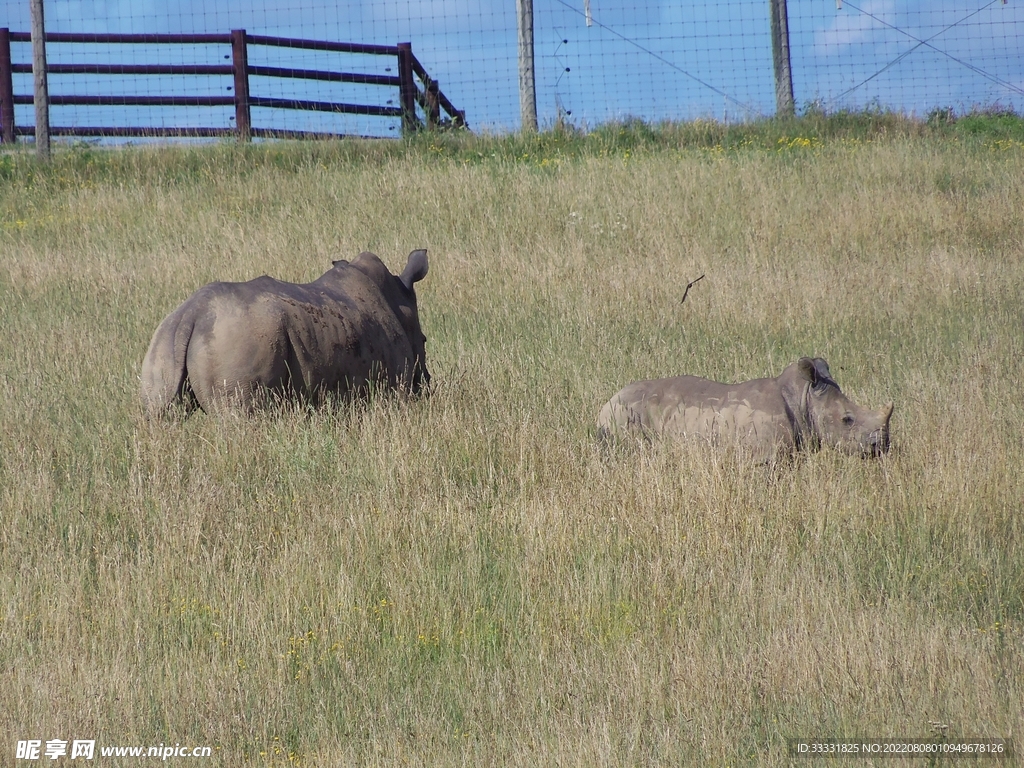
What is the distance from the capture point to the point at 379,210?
504 inches

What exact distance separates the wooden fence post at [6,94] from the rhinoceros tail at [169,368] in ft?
40.0

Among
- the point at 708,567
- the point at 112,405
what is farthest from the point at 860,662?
the point at 112,405

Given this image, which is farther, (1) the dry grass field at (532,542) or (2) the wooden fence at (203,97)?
(2) the wooden fence at (203,97)

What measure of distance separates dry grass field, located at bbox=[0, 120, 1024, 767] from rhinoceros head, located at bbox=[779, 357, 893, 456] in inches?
5.3

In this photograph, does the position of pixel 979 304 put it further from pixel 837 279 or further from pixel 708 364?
pixel 708 364

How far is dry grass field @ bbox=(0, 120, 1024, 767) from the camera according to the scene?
3.28 meters

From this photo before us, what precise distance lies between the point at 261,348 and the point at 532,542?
2025 millimetres

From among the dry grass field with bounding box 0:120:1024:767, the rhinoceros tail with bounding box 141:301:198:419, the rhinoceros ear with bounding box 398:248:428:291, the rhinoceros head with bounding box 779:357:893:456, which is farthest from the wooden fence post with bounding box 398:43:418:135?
the rhinoceros head with bounding box 779:357:893:456

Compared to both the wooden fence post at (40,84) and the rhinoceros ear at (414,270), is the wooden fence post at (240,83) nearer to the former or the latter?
the wooden fence post at (40,84)

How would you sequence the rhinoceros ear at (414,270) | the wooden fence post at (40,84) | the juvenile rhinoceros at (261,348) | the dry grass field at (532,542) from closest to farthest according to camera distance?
1. the dry grass field at (532,542)
2. the juvenile rhinoceros at (261,348)
3. the rhinoceros ear at (414,270)
4. the wooden fence post at (40,84)

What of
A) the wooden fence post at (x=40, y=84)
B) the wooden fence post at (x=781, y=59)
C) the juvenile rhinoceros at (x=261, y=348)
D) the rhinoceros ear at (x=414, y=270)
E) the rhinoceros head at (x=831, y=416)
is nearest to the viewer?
the rhinoceros head at (x=831, y=416)

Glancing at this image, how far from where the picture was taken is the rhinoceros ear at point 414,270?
23.3 ft

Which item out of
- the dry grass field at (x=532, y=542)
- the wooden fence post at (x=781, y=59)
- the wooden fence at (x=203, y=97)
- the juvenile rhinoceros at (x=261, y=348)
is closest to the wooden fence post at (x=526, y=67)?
the wooden fence at (x=203, y=97)

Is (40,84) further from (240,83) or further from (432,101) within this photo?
(432,101)
